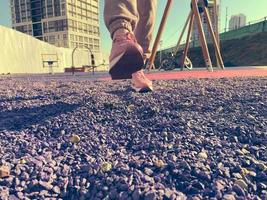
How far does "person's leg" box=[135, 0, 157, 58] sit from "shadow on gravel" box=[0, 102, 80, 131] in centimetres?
90

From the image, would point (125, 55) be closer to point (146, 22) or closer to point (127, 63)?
point (127, 63)

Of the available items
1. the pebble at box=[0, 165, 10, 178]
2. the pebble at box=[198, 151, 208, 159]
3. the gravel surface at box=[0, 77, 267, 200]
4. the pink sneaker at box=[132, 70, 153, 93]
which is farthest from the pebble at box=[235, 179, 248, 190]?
the pink sneaker at box=[132, 70, 153, 93]

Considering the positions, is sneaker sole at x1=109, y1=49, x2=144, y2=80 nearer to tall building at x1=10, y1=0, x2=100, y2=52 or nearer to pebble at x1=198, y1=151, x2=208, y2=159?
pebble at x1=198, y1=151, x2=208, y2=159

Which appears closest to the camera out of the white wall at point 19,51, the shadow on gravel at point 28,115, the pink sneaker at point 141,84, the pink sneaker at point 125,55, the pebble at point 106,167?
the pebble at point 106,167

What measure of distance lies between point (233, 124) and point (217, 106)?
359 millimetres

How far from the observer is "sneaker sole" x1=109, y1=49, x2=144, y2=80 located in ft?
4.93

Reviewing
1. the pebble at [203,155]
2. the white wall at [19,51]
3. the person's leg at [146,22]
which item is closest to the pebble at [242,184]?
the pebble at [203,155]

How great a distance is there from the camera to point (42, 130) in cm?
111

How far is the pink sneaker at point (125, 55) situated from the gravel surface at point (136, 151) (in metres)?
0.26

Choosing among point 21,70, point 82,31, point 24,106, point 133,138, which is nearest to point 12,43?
point 21,70

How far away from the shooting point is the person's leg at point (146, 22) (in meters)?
2.02

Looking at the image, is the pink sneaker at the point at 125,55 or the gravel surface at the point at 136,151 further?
the pink sneaker at the point at 125,55

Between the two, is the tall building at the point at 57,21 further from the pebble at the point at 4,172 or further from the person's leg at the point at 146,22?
the pebble at the point at 4,172

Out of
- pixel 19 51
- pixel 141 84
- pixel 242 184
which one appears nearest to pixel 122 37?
pixel 141 84
